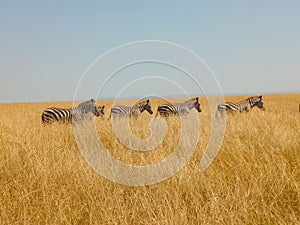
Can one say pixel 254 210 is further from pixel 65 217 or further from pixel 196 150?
Answer: pixel 196 150

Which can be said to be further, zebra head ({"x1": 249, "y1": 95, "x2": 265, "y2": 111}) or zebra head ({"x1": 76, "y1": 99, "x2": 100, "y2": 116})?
Result: zebra head ({"x1": 249, "y1": 95, "x2": 265, "y2": 111})

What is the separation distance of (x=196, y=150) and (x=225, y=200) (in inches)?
73.6

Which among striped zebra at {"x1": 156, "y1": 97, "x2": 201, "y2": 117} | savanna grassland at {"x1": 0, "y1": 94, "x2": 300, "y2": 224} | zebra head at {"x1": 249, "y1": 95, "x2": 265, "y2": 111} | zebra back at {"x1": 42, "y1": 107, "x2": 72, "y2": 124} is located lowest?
savanna grassland at {"x1": 0, "y1": 94, "x2": 300, "y2": 224}

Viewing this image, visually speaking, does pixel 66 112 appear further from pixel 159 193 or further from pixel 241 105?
pixel 159 193

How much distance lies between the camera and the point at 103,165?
3875mm

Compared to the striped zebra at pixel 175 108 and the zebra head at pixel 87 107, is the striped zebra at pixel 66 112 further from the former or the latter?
the striped zebra at pixel 175 108

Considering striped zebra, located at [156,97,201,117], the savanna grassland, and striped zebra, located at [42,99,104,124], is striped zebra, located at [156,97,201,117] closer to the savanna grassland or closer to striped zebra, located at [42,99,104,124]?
striped zebra, located at [42,99,104,124]

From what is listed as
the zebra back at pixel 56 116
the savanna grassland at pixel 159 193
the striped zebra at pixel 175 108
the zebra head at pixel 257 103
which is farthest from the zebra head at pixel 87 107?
the zebra head at pixel 257 103

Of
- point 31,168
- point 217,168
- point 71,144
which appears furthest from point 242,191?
point 71,144

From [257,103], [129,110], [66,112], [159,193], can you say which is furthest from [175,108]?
[159,193]

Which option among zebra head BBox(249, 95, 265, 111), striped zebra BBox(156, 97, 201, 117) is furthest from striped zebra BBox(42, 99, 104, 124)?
zebra head BBox(249, 95, 265, 111)

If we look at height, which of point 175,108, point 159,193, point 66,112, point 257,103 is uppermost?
point 66,112

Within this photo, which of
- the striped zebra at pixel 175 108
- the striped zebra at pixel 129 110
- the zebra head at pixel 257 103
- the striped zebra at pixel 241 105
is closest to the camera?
the striped zebra at pixel 129 110

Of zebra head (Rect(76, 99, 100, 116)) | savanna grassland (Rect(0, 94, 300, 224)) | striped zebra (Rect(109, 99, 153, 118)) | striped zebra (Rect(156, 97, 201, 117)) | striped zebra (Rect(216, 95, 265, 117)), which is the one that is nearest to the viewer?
savanna grassland (Rect(0, 94, 300, 224))
